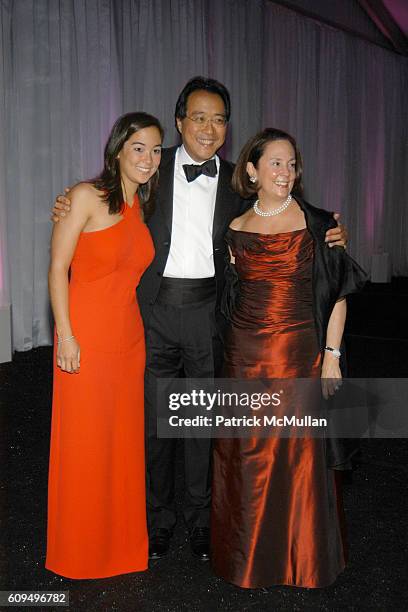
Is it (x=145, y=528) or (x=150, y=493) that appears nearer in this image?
(x=145, y=528)

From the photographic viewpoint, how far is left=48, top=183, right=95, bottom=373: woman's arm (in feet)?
7.84

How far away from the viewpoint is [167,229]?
2.77 metres

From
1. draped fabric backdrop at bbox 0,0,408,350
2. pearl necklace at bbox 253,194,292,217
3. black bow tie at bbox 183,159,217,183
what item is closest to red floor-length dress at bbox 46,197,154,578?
black bow tie at bbox 183,159,217,183

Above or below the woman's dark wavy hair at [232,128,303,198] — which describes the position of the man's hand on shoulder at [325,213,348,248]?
below

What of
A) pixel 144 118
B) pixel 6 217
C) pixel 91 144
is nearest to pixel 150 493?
pixel 144 118

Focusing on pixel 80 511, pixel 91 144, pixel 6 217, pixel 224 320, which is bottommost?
pixel 80 511

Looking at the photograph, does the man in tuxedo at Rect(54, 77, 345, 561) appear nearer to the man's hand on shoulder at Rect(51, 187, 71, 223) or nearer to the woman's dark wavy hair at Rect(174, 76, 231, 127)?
the woman's dark wavy hair at Rect(174, 76, 231, 127)

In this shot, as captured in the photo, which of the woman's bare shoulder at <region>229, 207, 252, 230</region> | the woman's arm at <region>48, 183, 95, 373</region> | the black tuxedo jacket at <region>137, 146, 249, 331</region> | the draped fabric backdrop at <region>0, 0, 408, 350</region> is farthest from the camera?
the draped fabric backdrop at <region>0, 0, 408, 350</region>

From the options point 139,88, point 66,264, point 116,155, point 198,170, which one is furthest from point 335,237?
point 139,88

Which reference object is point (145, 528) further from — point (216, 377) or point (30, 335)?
point (30, 335)

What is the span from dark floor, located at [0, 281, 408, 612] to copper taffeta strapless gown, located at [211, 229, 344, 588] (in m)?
0.09

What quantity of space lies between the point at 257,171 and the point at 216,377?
2.53 feet

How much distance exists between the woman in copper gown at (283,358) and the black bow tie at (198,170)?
0.93ft

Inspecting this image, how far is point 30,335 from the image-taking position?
6047 mm
